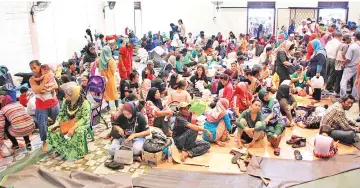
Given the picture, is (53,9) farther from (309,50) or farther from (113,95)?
(309,50)

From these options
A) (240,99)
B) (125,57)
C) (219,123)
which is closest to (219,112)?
(219,123)

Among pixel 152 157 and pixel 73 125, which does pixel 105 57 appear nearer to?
pixel 73 125

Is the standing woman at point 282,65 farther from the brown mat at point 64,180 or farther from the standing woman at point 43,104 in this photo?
the standing woman at point 43,104

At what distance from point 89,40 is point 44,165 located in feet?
26.2

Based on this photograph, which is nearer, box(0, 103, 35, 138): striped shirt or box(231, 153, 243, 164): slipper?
box(231, 153, 243, 164): slipper

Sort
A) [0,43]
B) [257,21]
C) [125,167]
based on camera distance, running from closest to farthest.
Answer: [125,167]
[0,43]
[257,21]

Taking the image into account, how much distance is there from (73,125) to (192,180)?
1.94 metres

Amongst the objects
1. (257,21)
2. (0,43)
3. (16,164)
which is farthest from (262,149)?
(257,21)

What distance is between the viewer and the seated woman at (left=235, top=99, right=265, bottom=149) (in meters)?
5.10

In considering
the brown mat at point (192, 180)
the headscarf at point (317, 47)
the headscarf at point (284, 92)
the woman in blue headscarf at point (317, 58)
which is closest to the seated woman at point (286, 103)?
the headscarf at point (284, 92)

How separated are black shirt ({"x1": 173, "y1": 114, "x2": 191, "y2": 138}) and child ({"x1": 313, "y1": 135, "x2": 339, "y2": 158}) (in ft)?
6.15

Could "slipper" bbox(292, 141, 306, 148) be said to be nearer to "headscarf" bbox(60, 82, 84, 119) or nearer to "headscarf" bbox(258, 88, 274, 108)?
"headscarf" bbox(258, 88, 274, 108)

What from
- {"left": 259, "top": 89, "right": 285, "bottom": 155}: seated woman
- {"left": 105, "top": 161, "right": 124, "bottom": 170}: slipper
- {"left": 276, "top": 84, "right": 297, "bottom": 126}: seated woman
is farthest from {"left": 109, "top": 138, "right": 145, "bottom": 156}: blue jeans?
{"left": 276, "top": 84, "right": 297, "bottom": 126}: seated woman

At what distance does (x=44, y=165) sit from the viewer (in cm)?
489
